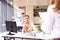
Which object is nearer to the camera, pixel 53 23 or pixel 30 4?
pixel 53 23

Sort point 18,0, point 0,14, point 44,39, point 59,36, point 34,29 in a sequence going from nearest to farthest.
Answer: point 59,36 < point 44,39 < point 34,29 < point 18,0 < point 0,14

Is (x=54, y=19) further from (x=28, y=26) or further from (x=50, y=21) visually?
(x=28, y=26)

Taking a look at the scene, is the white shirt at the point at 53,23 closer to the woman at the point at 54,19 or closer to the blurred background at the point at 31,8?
the woman at the point at 54,19

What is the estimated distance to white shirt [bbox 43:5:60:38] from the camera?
1.28 metres

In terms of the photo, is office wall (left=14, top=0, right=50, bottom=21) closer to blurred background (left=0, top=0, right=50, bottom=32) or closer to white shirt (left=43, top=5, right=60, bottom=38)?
blurred background (left=0, top=0, right=50, bottom=32)

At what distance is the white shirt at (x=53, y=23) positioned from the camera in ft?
4.19

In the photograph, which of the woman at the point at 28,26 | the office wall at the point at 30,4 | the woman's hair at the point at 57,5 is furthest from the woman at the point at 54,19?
the office wall at the point at 30,4

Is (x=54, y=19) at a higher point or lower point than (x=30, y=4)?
lower

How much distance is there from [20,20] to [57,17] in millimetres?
4173

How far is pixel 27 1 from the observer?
5.44 metres

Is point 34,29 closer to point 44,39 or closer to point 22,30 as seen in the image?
point 22,30

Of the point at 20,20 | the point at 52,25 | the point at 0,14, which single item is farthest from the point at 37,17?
the point at 52,25

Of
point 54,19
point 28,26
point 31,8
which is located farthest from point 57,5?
point 31,8

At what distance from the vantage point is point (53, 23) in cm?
132
